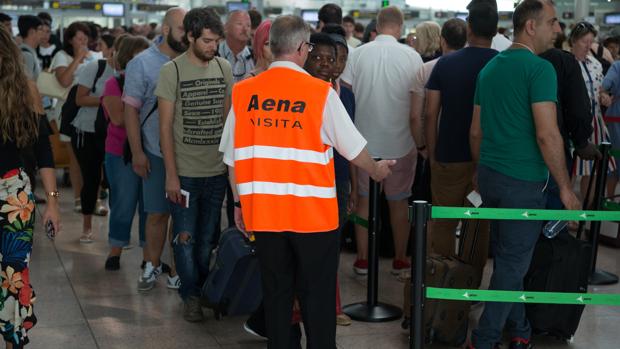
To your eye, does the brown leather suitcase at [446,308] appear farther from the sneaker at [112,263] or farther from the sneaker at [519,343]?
the sneaker at [112,263]

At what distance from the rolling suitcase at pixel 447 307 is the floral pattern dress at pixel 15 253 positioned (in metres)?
2.00

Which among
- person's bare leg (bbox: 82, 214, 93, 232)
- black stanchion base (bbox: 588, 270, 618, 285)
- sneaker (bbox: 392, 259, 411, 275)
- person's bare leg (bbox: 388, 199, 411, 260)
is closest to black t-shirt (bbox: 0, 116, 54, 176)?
person's bare leg (bbox: 388, 199, 411, 260)

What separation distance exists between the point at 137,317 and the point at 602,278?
322cm

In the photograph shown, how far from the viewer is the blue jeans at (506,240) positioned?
4.07 meters

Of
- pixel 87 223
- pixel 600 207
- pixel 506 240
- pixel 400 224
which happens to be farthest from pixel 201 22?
pixel 87 223

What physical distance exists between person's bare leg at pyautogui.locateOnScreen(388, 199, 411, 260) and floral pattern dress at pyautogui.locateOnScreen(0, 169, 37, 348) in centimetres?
283

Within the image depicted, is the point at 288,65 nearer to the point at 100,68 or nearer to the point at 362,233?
the point at 362,233

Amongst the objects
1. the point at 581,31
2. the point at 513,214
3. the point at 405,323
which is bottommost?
the point at 405,323

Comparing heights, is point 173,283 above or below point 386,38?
below

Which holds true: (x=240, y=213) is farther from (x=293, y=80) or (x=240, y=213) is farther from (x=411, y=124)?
(x=411, y=124)

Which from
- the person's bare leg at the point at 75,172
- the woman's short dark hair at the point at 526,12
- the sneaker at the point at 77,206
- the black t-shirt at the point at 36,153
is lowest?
the sneaker at the point at 77,206

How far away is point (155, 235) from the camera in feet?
18.5

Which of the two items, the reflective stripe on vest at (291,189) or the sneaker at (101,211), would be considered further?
the sneaker at (101,211)

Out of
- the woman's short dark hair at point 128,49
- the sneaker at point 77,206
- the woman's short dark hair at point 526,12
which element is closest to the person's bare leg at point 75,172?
the sneaker at point 77,206
